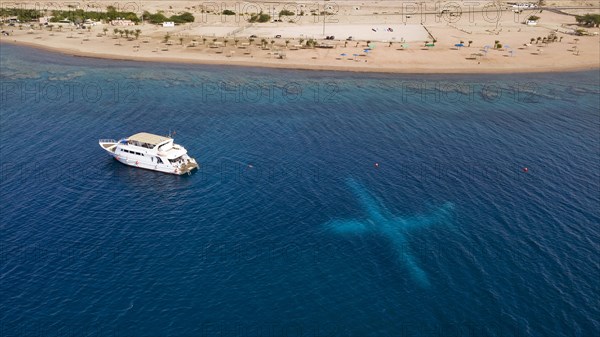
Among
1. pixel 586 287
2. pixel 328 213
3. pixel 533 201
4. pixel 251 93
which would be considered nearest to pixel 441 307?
pixel 586 287

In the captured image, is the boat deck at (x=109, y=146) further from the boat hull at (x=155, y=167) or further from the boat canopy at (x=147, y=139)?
the boat canopy at (x=147, y=139)

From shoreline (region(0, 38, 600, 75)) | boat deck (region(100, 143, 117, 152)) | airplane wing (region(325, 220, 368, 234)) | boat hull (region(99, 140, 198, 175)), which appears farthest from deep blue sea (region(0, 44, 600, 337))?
shoreline (region(0, 38, 600, 75))

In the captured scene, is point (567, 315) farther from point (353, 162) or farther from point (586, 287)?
point (353, 162)

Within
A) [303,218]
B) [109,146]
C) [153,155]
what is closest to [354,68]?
[153,155]

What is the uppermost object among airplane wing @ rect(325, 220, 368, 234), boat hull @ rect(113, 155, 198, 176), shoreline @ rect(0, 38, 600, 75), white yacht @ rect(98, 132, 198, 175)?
shoreline @ rect(0, 38, 600, 75)

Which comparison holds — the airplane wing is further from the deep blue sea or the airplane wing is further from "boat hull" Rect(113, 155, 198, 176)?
"boat hull" Rect(113, 155, 198, 176)
